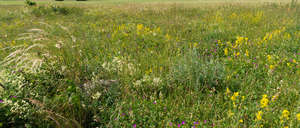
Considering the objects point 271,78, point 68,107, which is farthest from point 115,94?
point 271,78

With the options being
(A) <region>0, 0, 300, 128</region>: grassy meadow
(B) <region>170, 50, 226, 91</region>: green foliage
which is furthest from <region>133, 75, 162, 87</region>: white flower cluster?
(B) <region>170, 50, 226, 91</region>: green foliage

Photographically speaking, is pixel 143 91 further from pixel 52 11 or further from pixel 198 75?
pixel 52 11

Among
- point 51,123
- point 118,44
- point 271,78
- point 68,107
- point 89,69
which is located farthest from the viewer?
point 118,44

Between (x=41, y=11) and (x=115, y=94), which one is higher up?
(x=41, y=11)

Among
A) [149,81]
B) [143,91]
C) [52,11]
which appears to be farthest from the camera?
[52,11]

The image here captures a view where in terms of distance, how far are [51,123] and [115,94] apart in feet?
2.94

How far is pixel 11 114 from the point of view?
1932 mm

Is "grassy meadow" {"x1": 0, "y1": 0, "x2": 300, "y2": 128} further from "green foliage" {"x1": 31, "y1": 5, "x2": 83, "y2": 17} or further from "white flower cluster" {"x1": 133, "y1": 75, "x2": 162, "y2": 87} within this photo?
"green foliage" {"x1": 31, "y1": 5, "x2": 83, "y2": 17}

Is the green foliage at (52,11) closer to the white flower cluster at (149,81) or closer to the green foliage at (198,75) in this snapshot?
the white flower cluster at (149,81)

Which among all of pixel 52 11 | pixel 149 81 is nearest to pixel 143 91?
pixel 149 81

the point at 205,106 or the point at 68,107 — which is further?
the point at 205,106

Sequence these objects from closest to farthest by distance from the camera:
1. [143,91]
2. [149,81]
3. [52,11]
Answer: [143,91] < [149,81] < [52,11]

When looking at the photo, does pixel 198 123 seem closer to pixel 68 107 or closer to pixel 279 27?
pixel 68 107

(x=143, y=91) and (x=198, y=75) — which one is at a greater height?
(x=198, y=75)
